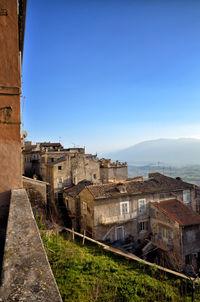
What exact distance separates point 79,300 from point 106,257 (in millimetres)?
7327

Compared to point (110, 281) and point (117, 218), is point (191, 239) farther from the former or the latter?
point (110, 281)

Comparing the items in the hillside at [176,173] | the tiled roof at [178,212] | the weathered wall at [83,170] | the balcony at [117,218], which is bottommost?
the hillside at [176,173]

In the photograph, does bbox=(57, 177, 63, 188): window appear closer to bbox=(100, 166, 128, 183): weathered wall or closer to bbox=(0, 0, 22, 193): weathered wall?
bbox=(100, 166, 128, 183): weathered wall

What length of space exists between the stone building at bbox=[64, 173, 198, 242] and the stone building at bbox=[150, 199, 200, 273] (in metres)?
1.63

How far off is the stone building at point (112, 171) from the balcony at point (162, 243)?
11720 mm

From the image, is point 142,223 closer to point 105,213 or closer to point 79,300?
point 105,213

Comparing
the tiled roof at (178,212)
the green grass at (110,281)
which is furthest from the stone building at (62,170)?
the green grass at (110,281)

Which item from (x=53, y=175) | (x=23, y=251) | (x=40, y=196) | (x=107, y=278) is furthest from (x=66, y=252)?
(x=53, y=175)

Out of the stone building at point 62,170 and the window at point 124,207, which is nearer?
the window at point 124,207

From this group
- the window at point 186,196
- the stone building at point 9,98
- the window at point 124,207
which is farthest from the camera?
the window at point 186,196

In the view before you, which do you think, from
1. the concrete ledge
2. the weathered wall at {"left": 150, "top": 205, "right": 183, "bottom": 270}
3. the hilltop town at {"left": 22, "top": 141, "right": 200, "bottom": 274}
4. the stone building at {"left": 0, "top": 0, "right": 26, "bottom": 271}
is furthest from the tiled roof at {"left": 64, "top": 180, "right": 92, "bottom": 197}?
the concrete ledge

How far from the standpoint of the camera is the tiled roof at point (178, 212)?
19484 millimetres

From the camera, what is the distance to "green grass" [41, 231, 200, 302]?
756 centimetres

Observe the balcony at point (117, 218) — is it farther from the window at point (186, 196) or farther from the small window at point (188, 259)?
the window at point (186, 196)
